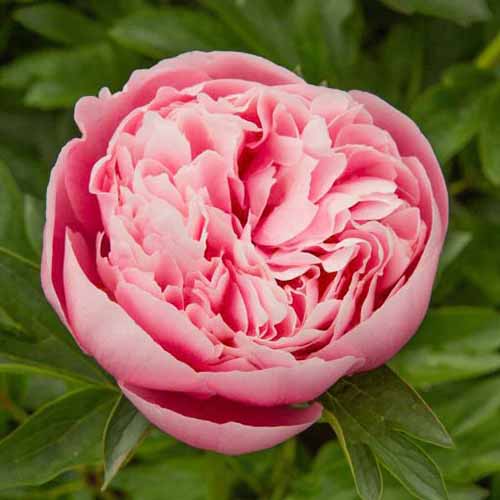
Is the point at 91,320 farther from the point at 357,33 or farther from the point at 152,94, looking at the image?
the point at 357,33

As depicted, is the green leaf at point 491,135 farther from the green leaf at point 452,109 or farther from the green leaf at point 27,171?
the green leaf at point 27,171

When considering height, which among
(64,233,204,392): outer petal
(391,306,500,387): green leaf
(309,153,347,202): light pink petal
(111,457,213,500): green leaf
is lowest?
(111,457,213,500): green leaf

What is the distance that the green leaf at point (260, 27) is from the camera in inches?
47.1

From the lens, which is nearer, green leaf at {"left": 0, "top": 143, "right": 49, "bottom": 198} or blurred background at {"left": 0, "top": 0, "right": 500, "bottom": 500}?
blurred background at {"left": 0, "top": 0, "right": 500, "bottom": 500}

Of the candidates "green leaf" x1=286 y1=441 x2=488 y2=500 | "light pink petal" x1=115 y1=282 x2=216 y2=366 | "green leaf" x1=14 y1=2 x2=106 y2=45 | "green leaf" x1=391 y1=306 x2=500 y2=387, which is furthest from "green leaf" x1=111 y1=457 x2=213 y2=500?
"green leaf" x1=14 y1=2 x2=106 y2=45

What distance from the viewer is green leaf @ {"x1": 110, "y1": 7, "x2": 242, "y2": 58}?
117 cm

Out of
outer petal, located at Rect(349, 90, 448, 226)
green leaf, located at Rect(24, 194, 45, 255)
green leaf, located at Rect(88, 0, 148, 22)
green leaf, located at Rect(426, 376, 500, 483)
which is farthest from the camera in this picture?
green leaf, located at Rect(88, 0, 148, 22)

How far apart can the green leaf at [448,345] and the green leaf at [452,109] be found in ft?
0.64

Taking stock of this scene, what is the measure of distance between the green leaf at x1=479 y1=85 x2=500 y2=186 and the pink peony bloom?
0.43 m

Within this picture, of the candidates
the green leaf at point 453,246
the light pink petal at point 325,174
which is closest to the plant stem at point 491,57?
the green leaf at point 453,246

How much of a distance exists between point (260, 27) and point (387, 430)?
0.63 metres

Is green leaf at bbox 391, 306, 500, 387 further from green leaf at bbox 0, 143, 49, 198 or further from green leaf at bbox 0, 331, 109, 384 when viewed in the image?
green leaf at bbox 0, 143, 49, 198

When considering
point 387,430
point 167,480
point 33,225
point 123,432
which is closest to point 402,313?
point 387,430

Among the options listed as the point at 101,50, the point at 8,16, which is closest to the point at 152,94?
the point at 101,50
